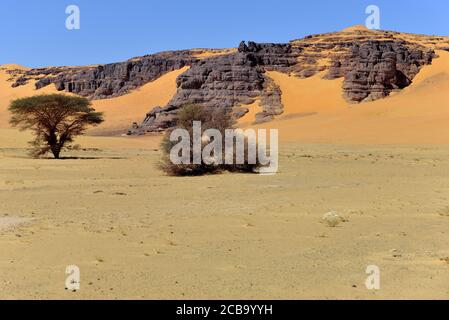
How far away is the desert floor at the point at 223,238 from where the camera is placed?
22.3ft

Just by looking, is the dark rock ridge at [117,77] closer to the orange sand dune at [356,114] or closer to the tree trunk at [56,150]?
the orange sand dune at [356,114]

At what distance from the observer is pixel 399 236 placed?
9.97 meters

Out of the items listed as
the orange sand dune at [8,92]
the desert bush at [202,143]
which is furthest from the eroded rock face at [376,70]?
the orange sand dune at [8,92]

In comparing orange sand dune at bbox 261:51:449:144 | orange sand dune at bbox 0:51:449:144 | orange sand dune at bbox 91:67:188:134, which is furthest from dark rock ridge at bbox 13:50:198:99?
orange sand dune at bbox 261:51:449:144

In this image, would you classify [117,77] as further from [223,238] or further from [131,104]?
[223,238]

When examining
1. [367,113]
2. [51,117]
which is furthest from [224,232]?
[367,113]

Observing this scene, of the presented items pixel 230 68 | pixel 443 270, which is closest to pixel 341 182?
pixel 443 270

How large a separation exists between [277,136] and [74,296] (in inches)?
1898

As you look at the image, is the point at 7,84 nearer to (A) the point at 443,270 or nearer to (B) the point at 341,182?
(B) the point at 341,182

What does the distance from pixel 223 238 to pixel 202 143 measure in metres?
13.7

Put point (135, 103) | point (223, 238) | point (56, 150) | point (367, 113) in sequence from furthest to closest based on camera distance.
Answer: point (135, 103) < point (367, 113) < point (56, 150) < point (223, 238)

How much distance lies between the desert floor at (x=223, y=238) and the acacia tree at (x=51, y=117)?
14.7m

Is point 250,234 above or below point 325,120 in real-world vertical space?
below

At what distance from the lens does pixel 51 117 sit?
34688mm
